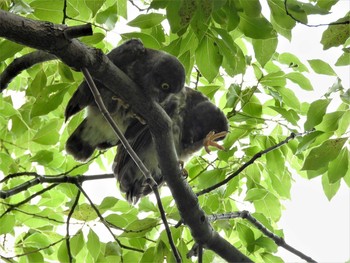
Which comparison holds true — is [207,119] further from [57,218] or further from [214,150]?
[57,218]

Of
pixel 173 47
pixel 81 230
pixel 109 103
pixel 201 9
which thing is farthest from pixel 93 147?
pixel 201 9

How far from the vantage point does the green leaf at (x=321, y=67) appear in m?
2.40

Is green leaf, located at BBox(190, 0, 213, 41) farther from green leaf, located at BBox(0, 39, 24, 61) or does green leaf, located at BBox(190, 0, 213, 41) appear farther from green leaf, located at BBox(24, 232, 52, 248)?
green leaf, located at BBox(24, 232, 52, 248)

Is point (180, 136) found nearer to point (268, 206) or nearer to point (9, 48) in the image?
point (268, 206)

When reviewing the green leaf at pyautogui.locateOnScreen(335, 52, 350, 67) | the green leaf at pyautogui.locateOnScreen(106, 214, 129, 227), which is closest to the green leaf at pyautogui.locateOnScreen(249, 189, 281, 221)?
the green leaf at pyautogui.locateOnScreen(106, 214, 129, 227)

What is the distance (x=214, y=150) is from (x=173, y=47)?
0.98m

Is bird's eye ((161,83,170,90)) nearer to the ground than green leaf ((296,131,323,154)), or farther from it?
farther from it

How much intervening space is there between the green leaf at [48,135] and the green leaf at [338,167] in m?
1.54

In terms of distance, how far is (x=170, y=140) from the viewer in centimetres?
229

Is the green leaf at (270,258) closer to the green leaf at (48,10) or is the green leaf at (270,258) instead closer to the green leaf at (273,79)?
the green leaf at (273,79)

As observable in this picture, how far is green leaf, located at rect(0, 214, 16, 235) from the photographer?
2971mm

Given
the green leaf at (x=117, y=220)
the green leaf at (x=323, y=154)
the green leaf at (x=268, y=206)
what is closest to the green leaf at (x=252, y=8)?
the green leaf at (x=323, y=154)

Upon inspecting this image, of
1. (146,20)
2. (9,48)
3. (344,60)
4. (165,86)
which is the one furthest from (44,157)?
(344,60)

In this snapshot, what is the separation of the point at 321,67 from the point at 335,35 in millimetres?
216
